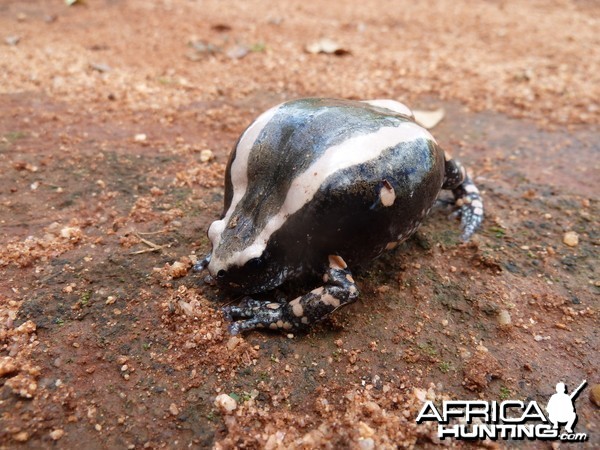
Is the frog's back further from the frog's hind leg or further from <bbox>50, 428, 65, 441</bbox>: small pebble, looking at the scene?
<bbox>50, 428, 65, 441</bbox>: small pebble

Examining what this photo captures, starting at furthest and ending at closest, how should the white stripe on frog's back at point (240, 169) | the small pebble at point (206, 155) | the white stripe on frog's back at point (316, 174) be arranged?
the small pebble at point (206, 155) < the white stripe on frog's back at point (240, 169) < the white stripe on frog's back at point (316, 174)

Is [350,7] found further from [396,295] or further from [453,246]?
[396,295]

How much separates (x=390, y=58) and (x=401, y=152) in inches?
191

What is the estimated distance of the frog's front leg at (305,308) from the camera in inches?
121

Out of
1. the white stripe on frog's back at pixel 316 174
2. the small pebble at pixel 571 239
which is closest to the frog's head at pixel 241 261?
the white stripe on frog's back at pixel 316 174

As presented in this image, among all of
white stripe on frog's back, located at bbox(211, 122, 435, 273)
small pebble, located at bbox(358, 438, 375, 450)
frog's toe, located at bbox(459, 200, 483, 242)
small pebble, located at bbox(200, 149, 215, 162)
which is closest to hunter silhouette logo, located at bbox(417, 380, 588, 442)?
small pebble, located at bbox(358, 438, 375, 450)

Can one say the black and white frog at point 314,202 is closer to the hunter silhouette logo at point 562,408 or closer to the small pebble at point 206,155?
the hunter silhouette logo at point 562,408

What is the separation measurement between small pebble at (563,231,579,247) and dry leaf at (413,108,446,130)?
2.21 m

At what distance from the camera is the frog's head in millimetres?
3025

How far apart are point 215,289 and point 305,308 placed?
0.69 meters

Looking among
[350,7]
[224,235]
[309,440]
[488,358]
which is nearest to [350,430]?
[309,440]

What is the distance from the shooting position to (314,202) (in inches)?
116

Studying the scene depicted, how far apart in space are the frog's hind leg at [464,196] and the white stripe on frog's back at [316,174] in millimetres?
1285

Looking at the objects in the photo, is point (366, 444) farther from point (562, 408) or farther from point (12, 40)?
point (12, 40)
